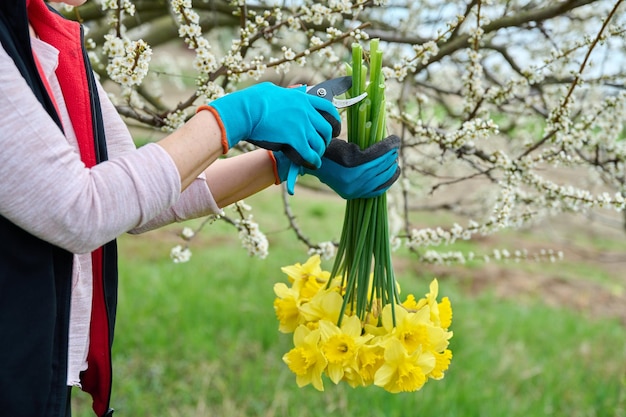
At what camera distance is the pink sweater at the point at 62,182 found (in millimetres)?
955

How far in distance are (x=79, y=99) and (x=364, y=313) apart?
0.70 meters

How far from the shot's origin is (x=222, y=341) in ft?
13.3

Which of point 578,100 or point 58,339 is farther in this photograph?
point 578,100

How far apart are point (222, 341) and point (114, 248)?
9.39ft

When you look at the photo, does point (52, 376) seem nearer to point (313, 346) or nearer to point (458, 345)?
point (313, 346)

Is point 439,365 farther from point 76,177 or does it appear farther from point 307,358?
point 76,177

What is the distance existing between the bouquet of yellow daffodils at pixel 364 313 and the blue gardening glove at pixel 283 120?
5.5 inches

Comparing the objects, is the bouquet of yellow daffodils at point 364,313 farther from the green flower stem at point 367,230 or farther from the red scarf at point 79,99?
the red scarf at point 79,99

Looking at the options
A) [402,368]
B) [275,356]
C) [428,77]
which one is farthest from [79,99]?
[275,356]

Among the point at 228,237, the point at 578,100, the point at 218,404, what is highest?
the point at 578,100

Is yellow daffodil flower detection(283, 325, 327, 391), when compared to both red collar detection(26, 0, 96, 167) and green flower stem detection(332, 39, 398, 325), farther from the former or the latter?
red collar detection(26, 0, 96, 167)

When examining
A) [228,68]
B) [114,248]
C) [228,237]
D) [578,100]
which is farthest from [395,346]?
[228,237]

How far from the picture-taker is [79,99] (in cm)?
120

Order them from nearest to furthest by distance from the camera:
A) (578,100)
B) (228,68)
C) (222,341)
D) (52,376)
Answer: (52,376), (228,68), (578,100), (222,341)
